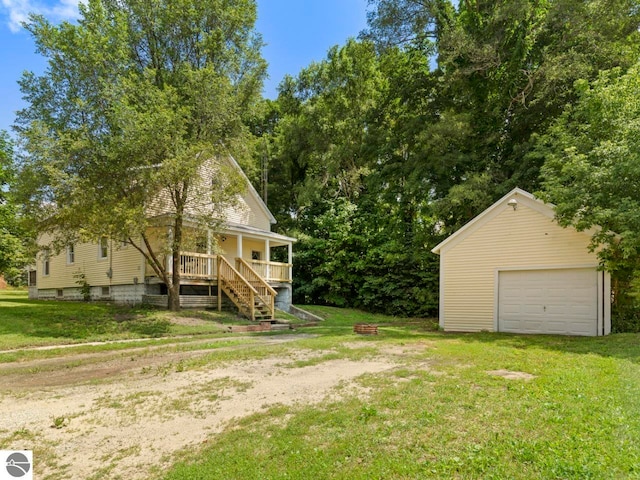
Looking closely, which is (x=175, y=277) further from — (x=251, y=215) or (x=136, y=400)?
(x=136, y=400)

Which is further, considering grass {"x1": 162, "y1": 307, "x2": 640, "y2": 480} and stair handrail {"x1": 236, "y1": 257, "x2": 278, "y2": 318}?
stair handrail {"x1": 236, "y1": 257, "x2": 278, "y2": 318}

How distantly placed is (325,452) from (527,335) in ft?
32.7

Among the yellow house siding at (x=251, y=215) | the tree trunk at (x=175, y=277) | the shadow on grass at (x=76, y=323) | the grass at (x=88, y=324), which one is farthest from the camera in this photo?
the yellow house siding at (x=251, y=215)

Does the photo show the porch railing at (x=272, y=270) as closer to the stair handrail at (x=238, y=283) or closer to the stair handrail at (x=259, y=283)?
the stair handrail at (x=259, y=283)

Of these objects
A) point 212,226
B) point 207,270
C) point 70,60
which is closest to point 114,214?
point 212,226

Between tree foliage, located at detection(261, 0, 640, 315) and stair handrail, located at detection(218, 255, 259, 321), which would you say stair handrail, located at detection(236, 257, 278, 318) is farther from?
tree foliage, located at detection(261, 0, 640, 315)

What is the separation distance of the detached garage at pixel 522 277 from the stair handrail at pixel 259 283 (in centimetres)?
666

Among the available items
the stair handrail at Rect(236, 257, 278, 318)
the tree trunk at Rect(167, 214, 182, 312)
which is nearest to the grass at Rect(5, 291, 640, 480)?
the tree trunk at Rect(167, 214, 182, 312)

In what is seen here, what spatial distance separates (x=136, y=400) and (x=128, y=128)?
991 centimetres

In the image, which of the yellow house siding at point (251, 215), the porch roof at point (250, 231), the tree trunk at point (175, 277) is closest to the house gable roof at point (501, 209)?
the porch roof at point (250, 231)

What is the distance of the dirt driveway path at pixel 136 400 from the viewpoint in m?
3.98

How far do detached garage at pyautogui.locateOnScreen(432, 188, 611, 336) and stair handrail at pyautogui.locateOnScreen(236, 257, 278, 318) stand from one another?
6.66 metres

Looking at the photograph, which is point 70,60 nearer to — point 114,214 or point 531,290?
point 114,214

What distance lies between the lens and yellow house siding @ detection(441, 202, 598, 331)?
39.3 ft
